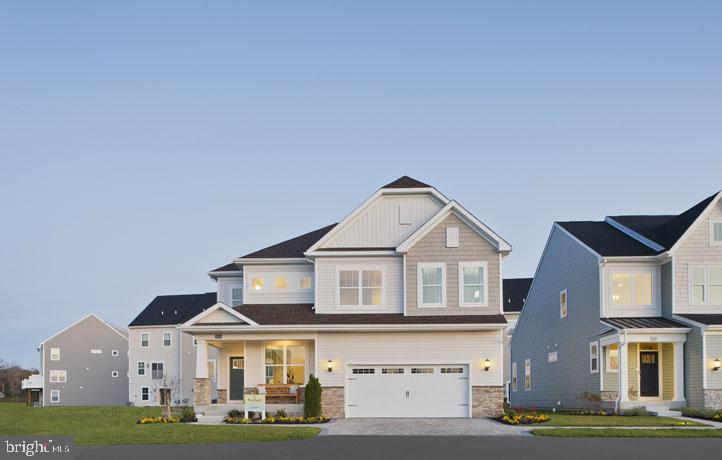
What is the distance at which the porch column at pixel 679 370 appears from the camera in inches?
1206

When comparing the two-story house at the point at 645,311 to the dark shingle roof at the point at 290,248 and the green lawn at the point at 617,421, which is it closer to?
the green lawn at the point at 617,421

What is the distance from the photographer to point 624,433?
2148cm

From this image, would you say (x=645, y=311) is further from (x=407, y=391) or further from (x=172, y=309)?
(x=172, y=309)

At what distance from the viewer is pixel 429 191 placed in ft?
102

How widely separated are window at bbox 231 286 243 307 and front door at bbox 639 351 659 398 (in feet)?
57.1

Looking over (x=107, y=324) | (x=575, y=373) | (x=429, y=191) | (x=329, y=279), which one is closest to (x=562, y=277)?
(x=575, y=373)

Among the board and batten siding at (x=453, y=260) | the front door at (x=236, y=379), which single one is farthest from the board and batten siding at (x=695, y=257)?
the front door at (x=236, y=379)

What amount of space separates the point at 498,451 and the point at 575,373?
65.1ft

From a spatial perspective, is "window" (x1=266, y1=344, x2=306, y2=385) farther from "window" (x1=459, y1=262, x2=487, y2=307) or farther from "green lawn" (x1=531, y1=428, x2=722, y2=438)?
"green lawn" (x1=531, y1=428, x2=722, y2=438)

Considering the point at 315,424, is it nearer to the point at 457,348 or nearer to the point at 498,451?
the point at 457,348

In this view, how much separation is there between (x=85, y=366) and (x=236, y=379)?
42.1 m

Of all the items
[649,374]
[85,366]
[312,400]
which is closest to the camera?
[312,400]

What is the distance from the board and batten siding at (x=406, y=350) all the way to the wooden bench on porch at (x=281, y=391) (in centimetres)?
111

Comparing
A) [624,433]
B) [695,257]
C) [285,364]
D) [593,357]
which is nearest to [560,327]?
[593,357]
